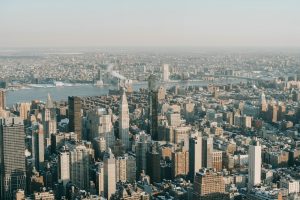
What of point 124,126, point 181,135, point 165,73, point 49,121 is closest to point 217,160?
point 181,135

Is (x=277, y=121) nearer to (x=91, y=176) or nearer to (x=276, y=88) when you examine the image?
(x=276, y=88)

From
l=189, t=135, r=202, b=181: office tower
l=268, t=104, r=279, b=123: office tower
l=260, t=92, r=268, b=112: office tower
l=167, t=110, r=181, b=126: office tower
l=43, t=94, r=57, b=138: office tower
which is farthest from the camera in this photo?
l=260, t=92, r=268, b=112: office tower

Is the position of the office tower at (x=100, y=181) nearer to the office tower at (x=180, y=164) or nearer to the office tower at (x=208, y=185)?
the office tower at (x=180, y=164)

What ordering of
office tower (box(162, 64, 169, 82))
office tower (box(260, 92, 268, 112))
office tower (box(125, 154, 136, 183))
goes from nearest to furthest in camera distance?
office tower (box(125, 154, 136, 183))
office tower (box(260, 92, 268, 112))
office tower (box(162, 64, 169, 82))

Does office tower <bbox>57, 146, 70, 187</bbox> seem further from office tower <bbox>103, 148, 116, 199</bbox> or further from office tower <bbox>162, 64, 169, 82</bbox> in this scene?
office tower <bbox>162, 64, 169, 82</bbox>

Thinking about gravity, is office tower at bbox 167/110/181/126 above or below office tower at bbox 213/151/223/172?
above

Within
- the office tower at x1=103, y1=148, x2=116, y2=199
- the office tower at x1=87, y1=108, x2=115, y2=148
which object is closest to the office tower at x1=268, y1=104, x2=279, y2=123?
the office tower at x1=87, y1=108, x2=115, y2=148

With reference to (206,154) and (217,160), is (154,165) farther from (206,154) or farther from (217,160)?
(217,160)
